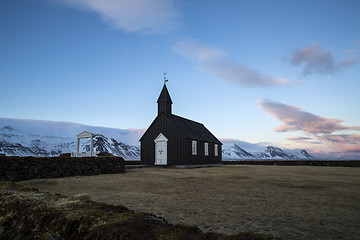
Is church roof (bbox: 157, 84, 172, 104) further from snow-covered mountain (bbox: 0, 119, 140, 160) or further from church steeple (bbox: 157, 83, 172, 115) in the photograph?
snow-covered mountain (bbox: 0, 119, 140, 160)

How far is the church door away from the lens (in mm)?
28906

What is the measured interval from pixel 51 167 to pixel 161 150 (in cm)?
1565

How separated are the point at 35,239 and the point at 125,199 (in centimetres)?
371

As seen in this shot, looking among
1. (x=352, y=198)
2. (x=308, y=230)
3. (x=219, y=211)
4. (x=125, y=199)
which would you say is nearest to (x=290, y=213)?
(x=308, y=230)

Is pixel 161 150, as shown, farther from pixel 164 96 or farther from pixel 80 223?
pixel 80 223

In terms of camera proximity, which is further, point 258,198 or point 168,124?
point 168,124

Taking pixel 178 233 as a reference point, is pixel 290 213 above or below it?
below

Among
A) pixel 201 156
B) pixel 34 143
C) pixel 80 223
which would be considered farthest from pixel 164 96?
pixel 34 143

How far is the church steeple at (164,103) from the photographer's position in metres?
30.6

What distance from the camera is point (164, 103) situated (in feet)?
101

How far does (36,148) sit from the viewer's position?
153750 mm

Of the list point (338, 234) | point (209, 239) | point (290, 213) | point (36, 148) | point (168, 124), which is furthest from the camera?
point (36, 148)

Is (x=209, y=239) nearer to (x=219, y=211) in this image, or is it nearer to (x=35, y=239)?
(x=35, y=239)

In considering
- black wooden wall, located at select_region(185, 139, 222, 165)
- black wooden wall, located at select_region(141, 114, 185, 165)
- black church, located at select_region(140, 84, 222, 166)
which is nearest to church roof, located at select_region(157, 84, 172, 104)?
black church, located at select_region(140, 84, 222, 166)
